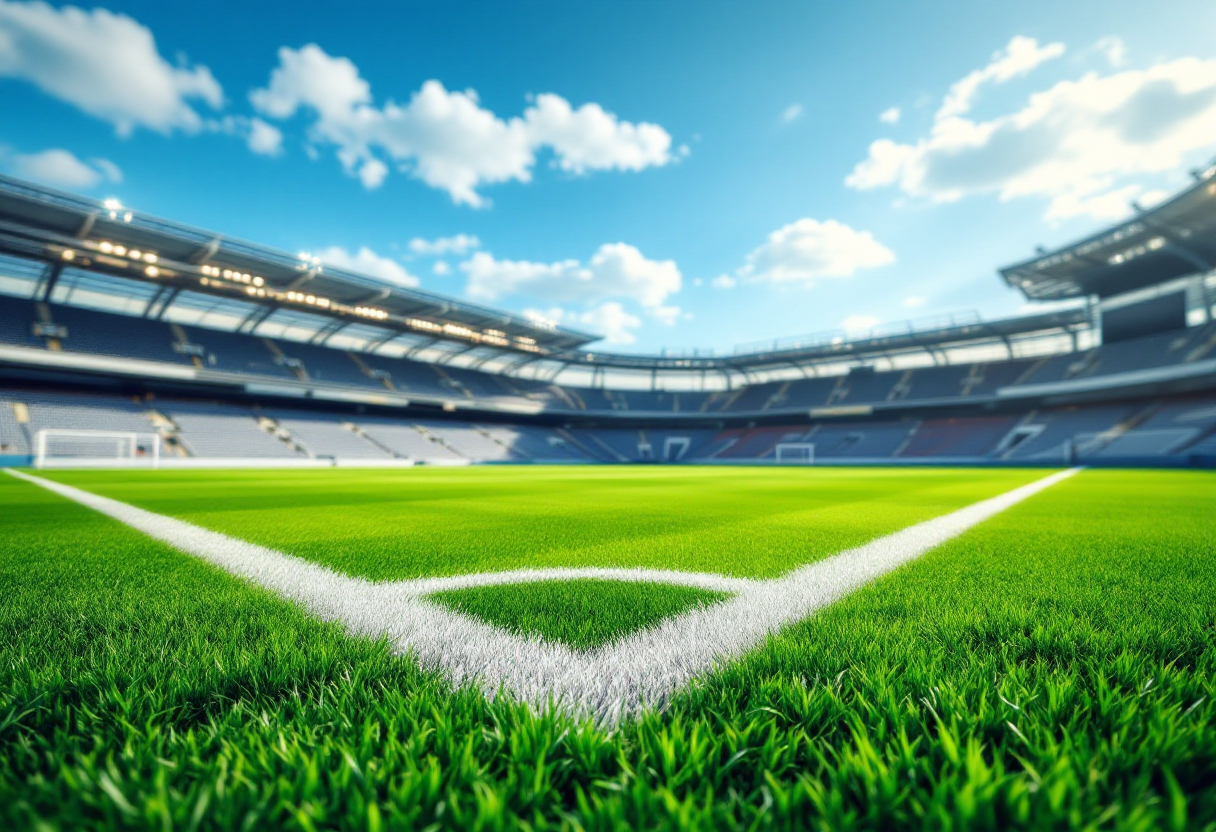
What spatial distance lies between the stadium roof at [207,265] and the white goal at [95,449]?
7.53m

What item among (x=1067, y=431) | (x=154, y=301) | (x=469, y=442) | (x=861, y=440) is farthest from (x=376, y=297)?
(x=1067, y=431)

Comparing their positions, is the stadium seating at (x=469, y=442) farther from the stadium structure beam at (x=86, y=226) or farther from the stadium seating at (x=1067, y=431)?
the stadium seating at (x=1067, y=431)

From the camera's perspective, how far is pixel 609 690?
1.52 meters

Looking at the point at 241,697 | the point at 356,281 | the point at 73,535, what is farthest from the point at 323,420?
the point at 241,697

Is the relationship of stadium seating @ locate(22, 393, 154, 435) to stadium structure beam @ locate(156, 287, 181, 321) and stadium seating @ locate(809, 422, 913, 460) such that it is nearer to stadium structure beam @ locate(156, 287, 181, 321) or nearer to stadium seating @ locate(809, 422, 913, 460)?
stadium structure beam @ locate(156, 287, 181, 321)

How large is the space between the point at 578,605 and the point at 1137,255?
38988 millimetres

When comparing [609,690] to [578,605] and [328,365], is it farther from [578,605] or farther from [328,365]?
[328,365]

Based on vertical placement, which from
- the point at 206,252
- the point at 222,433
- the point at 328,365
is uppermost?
the point at 206,252

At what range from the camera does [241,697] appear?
4.66ft

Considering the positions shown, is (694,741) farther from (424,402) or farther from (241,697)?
(424,402)

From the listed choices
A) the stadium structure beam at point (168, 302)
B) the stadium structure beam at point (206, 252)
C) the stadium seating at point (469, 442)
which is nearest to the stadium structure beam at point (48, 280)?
the stadium structure beam at point (168, 302)

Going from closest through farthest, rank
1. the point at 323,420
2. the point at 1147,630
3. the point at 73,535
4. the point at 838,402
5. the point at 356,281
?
the point at 1147,630 < the point at 73,535 < the point at 356,281 < the point at 323,420 < the point at 838,402

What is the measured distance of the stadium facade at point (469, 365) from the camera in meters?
24.8

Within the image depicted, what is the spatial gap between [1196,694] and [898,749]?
949 mm
